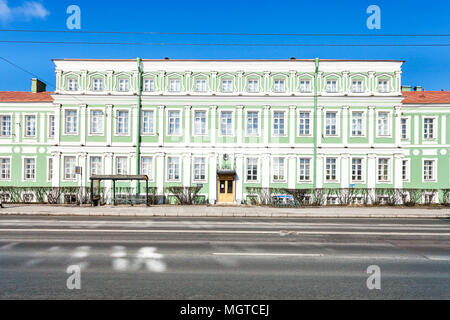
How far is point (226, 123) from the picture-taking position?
78.1 feet

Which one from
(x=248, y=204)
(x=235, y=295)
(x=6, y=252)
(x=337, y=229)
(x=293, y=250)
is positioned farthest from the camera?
(x=248, y=204)

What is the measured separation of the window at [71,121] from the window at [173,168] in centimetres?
803

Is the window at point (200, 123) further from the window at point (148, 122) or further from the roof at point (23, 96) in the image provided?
the roof at point (23, 96)

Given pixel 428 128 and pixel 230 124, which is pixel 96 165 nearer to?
pixel 230 124

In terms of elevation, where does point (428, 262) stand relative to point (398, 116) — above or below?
below

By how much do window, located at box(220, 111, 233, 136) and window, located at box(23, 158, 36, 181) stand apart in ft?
52.4

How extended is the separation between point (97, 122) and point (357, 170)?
70.0 ft

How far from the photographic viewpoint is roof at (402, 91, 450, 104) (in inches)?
969

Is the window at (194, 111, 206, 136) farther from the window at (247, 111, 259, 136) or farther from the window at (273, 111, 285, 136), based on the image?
the window at (273, 111, 285, 136)
